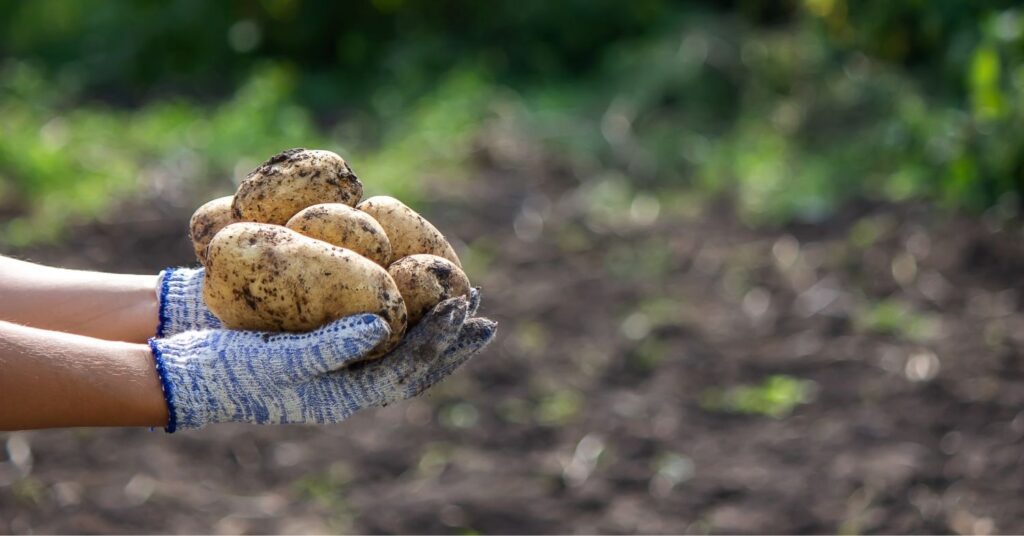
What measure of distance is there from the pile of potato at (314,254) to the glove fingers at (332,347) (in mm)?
55

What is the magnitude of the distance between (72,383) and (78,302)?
41cm

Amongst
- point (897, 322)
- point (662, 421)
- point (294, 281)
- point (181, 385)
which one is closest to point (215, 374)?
point (181, 385)

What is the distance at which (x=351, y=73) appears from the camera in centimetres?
785

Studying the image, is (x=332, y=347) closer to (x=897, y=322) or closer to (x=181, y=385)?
(x=181, y=385)

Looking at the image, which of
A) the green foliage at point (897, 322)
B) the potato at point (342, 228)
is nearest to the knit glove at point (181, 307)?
the potato at point (342, 228)

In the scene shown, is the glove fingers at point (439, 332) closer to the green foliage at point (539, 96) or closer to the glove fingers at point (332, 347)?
the glove fingers at point (332, 347)

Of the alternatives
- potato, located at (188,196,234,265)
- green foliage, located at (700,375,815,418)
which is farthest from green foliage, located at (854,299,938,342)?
potato, located at (188,196,234,265)

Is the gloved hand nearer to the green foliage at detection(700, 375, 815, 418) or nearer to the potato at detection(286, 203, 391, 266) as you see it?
the potato at detection(286, 203, 391, 266)

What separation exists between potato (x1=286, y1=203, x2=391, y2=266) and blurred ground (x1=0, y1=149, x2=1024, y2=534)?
141 centimetres

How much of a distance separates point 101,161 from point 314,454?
2844 mm

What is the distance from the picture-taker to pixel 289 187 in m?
2.07

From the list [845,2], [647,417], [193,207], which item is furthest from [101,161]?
[845,2]

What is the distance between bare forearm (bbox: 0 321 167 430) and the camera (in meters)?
1.76

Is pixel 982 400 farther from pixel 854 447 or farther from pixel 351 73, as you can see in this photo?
pixel 351 73
